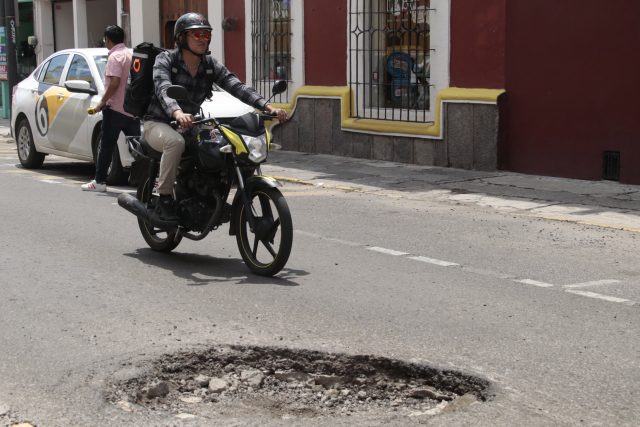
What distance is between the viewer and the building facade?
12570 millimetres

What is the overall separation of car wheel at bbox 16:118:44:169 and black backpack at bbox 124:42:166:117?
6.83 meters

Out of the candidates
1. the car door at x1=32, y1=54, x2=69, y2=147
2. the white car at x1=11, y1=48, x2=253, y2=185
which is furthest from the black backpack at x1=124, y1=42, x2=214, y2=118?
the car door at x1=32, y1=54, x2=69, y2=147

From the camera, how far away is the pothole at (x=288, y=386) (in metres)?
4.94

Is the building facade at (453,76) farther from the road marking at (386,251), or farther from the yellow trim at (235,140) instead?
the yellow trim at (235,140)

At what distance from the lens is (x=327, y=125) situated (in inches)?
653

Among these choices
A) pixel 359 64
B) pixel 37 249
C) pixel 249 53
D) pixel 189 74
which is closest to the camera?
pixel 189 74

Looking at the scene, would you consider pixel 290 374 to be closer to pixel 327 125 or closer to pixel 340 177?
pixel 340 177

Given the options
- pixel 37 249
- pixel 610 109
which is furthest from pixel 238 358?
pixel 610 109

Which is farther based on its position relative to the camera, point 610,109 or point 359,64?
point 359,64

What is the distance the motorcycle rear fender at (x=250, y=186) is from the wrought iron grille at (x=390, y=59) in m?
7.50

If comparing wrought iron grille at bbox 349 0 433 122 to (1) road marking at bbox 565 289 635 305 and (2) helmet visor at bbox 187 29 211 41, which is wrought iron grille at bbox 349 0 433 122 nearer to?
(2) helmet visor at bbox 187 29 211 41

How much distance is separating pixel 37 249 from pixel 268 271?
2.14 metres

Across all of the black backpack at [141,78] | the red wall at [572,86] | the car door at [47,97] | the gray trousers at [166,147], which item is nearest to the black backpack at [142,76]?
the black backpack at [141,78]

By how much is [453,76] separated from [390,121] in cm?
142
